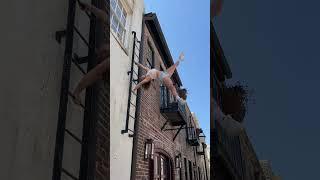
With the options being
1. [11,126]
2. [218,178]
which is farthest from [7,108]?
[218,178]

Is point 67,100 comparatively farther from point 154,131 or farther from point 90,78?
point 154,131

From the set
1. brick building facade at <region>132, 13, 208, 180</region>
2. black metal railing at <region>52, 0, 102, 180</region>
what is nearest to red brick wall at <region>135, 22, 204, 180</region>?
brick building facade at <region>132, 13, 208, 180</region>

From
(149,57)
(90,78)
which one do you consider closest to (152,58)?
(149,57)

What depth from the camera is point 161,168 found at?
37 centimetres

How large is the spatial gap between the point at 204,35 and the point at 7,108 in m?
0.28

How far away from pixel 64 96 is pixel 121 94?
0.13m

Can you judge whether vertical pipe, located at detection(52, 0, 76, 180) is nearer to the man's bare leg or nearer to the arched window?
the man's bare leg

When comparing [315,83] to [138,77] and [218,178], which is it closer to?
[218,178]

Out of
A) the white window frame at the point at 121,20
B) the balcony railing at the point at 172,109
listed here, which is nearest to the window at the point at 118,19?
the white window frame at the point at 121,20

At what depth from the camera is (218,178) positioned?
9.9 inches

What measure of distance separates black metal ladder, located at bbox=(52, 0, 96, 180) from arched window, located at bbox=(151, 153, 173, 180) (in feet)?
0.43

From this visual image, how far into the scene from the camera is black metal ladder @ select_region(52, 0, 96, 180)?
1.48ft

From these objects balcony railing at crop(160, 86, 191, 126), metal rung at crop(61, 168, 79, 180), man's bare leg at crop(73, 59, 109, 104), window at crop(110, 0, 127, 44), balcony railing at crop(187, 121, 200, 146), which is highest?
window at crop(110, 0, 127, 44)

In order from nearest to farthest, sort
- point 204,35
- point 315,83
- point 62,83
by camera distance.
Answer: point 315,83 → point 204,35 → point 62,83
